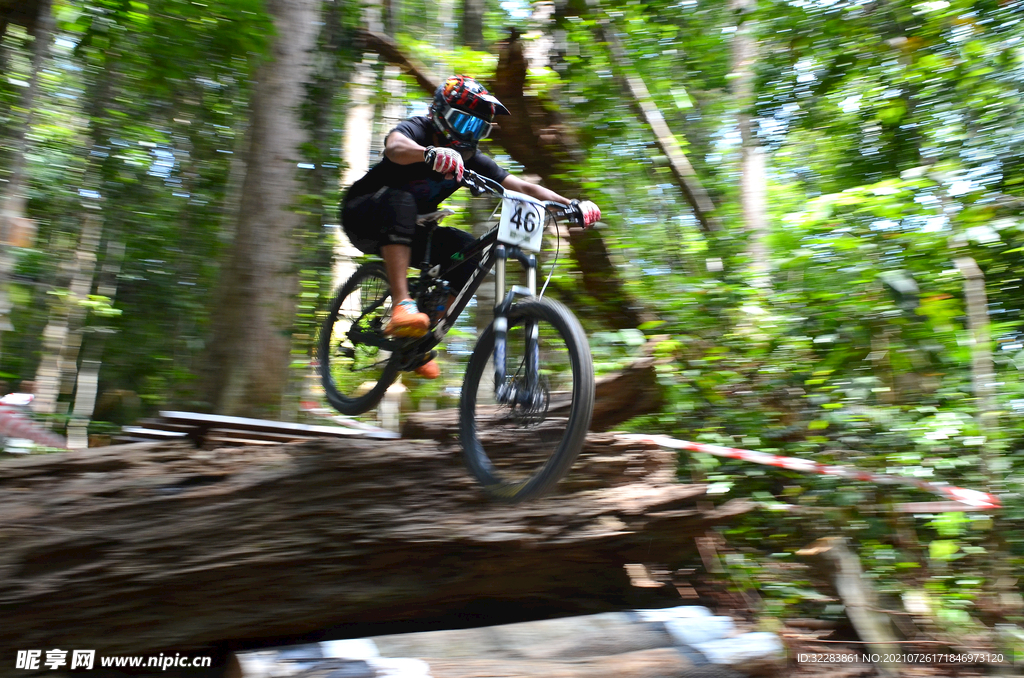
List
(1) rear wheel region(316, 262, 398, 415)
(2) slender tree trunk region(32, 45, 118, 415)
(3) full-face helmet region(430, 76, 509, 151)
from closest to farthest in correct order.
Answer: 1. (3) full-face helmet region(430, 76, 509, 151)
2. (1) rear wheel region(316, 262, 398, 415)
3. (2) slender tree trunk region(32, 45, 118, 415)

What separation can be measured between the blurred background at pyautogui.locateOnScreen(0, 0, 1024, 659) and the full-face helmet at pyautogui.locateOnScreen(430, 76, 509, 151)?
2073 millimetres

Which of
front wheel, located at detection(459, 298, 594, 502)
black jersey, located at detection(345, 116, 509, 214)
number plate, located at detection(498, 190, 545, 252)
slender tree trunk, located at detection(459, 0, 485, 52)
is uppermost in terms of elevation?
slender tree trunk, located at detection(459, 0, 485, 52)

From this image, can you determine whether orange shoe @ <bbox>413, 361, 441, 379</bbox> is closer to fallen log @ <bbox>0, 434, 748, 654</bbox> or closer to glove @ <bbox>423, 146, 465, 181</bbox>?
fallen log @ <bbox>0, 434, 748, 654</bbox>

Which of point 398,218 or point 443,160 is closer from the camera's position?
point 443,160

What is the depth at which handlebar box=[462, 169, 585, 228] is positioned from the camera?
124 inches

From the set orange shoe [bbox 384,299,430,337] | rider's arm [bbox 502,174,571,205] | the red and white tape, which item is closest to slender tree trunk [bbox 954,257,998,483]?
rider's arm [bbox 502,174,571,205]

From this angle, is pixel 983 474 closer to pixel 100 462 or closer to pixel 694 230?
pixel 694 230

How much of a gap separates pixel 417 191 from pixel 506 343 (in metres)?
1.12

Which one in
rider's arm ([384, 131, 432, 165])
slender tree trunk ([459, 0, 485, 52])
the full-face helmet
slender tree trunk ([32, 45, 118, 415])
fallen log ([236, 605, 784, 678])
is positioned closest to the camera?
fallen log ([236, 605, 784, 678])

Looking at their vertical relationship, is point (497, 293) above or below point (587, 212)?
below

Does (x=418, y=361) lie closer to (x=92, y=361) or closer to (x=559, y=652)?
(x=559, y=652)

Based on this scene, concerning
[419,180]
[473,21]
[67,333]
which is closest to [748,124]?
[473,21]

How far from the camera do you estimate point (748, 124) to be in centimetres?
700

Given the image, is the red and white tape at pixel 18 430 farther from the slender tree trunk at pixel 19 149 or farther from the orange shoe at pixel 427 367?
the orange shoe at pixel 427 367
